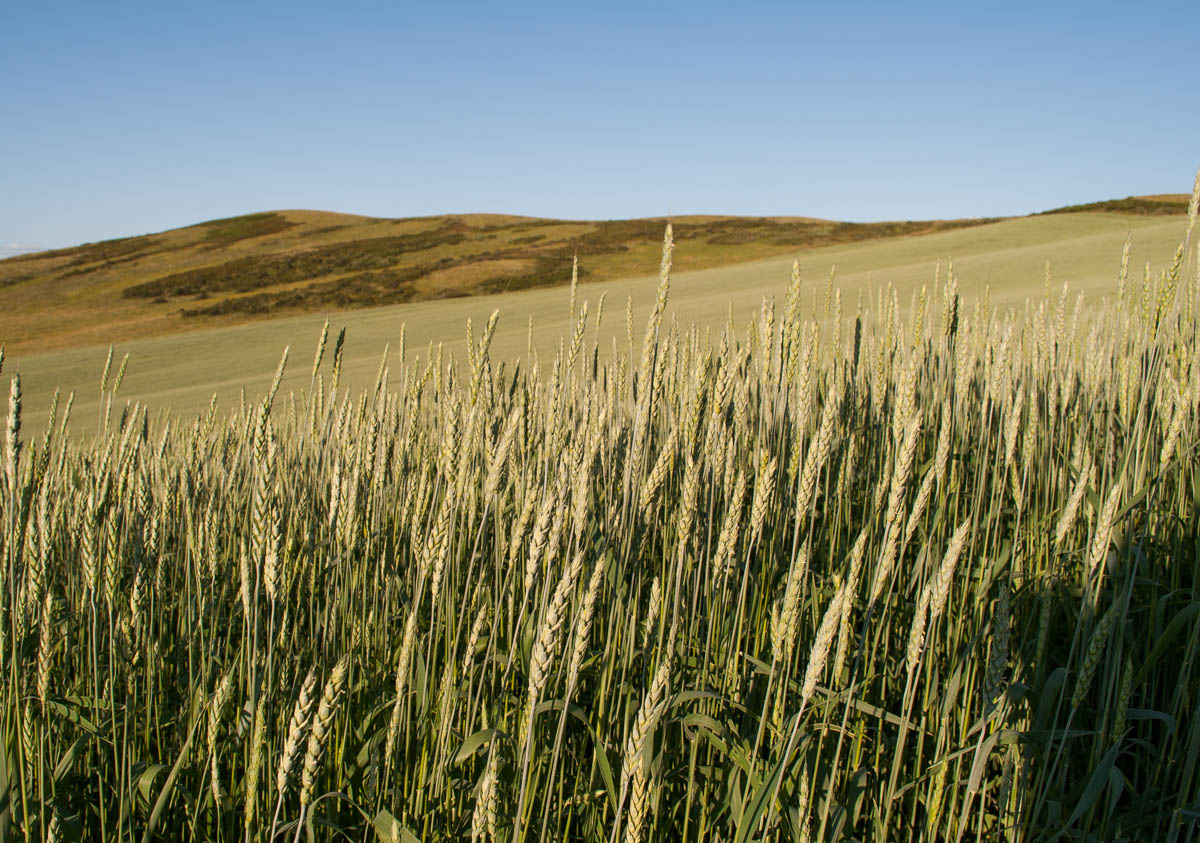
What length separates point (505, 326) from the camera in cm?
1421

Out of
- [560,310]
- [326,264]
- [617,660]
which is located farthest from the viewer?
[326,264]

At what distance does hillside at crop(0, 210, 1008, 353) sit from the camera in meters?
24.5

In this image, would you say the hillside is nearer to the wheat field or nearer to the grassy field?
the grassy field

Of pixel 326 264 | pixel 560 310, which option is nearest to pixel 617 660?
pixel 560 310

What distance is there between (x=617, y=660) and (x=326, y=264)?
3290cm

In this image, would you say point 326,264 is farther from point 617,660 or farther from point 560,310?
point 617,660

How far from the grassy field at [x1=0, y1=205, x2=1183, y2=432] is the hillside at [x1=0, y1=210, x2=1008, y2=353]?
5.35 m

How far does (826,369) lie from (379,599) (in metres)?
2.68

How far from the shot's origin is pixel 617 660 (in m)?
1.57

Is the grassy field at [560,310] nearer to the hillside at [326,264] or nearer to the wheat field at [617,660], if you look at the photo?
the hillside at [326,264]

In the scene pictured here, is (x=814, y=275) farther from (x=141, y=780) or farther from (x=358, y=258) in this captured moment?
(x=358, y=258)

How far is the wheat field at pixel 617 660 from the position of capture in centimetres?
96

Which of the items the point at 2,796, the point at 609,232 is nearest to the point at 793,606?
the point at 2,796

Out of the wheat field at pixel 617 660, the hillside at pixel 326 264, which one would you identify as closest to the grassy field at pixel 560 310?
the hillside at pixel 326 264
